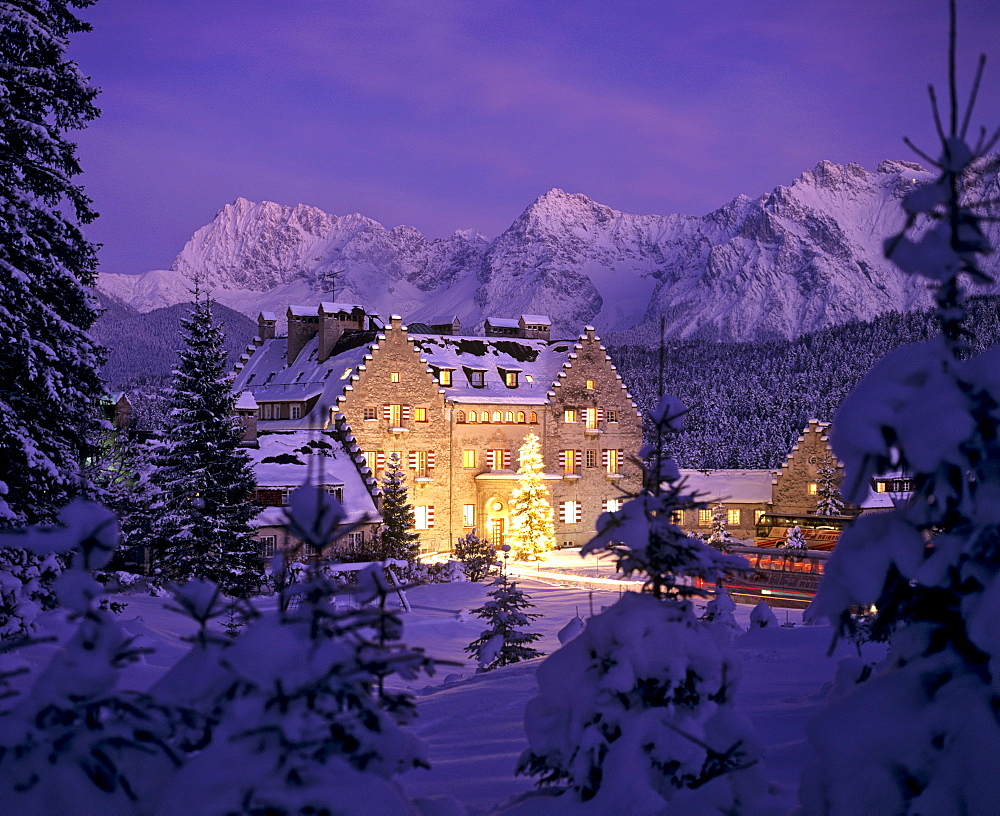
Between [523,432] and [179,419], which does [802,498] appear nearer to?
[523,432]

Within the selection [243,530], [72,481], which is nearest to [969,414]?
[72,481]

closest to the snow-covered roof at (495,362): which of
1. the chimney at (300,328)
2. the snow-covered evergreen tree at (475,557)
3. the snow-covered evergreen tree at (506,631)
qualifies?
the chimney at (300,328)

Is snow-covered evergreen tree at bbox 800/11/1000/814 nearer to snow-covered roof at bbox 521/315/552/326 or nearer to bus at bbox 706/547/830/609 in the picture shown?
bus at bbox 706/547/830/609

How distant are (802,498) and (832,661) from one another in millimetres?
37469

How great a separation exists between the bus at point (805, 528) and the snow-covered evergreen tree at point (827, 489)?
1630mm

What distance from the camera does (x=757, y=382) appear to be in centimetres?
10375

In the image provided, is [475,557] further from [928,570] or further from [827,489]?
[928,570]

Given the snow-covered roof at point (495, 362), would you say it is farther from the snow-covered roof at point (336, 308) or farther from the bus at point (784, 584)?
the bus at point (784, 584)

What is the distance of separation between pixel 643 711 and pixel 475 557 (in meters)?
30.5

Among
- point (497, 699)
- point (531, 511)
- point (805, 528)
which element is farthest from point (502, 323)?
point (497, 699)

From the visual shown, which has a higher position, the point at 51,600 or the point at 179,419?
the point at 179,419

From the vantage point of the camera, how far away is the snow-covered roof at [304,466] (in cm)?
3419

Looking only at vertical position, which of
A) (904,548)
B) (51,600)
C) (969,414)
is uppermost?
(969,414)

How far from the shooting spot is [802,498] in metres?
47.8
